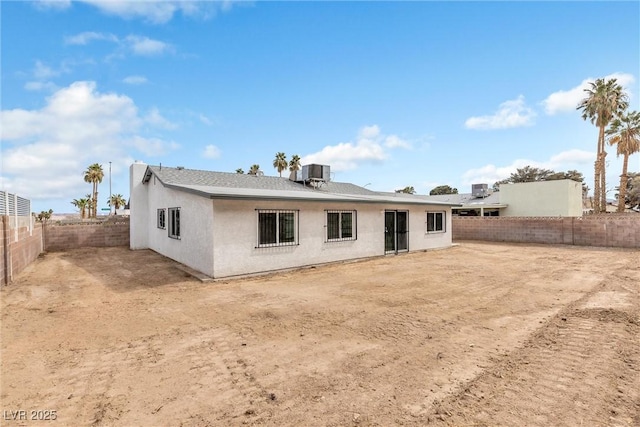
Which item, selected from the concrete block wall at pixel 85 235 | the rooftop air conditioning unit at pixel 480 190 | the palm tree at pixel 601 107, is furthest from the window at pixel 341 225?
the palm tree at pixel 601 107

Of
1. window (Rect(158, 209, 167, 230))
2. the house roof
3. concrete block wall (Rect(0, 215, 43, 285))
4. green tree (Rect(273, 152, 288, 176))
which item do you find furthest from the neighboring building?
green tree (Rect(273, 152, 288, 176))

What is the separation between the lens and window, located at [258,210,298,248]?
31.6ft

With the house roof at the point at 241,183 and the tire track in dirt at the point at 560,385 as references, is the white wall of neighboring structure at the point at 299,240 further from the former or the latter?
the tire track in dirt at the point at 560,385

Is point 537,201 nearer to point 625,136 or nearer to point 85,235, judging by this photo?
point 625,136

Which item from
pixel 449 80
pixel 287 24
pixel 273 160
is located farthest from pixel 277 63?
pixel 273 160

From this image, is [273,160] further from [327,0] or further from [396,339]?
[396,339]

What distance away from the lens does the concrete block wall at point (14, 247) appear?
7598mm

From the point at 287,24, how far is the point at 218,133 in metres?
7.50

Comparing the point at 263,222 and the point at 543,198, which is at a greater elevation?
the point at 543,198

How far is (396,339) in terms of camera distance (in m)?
4.52

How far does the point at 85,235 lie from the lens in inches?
579

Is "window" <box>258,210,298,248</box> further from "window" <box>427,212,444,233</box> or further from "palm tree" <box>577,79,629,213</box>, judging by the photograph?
"palm tree" <box>577,79,629,213</box>

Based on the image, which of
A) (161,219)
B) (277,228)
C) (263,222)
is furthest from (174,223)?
(277,228)

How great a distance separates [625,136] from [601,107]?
3.64 metres
